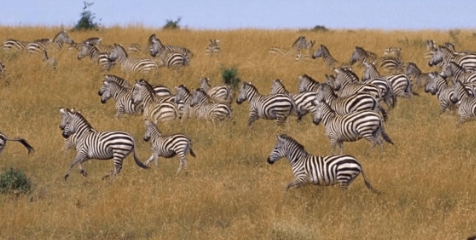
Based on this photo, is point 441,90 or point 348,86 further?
point 441,90

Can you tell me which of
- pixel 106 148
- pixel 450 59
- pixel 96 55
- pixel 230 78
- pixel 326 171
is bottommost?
pixel 106 148

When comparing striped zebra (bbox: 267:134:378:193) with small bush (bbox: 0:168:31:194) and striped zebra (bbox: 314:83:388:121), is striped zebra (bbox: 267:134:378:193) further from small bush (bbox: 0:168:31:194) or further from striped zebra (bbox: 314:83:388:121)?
striped zebra (bbox: 314:83:388:121)

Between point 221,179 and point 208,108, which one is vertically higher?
point 208,108

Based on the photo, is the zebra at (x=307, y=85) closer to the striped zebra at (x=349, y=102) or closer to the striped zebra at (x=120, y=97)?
the striped zebra at (x=349, y=102)

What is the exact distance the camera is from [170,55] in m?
21.9

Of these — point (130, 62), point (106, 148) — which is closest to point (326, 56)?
point (130, 62)

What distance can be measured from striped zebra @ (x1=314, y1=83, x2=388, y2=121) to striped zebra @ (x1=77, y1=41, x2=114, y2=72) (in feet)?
23.5

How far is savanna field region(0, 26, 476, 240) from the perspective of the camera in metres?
9.95

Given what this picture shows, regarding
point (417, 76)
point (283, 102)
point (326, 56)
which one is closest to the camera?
point (283, 102)

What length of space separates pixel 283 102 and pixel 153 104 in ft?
8.35

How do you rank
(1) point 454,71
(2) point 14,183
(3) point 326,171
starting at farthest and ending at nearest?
(1) point 454,71
(2) point 14,183
(3) point 326,171

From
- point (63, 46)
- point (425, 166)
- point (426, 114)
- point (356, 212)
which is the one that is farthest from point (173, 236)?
point (63, 46)

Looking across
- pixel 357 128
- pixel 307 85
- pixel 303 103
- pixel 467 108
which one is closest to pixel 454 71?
pixel 307 85

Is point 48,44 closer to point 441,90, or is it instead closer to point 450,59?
point 450,59
